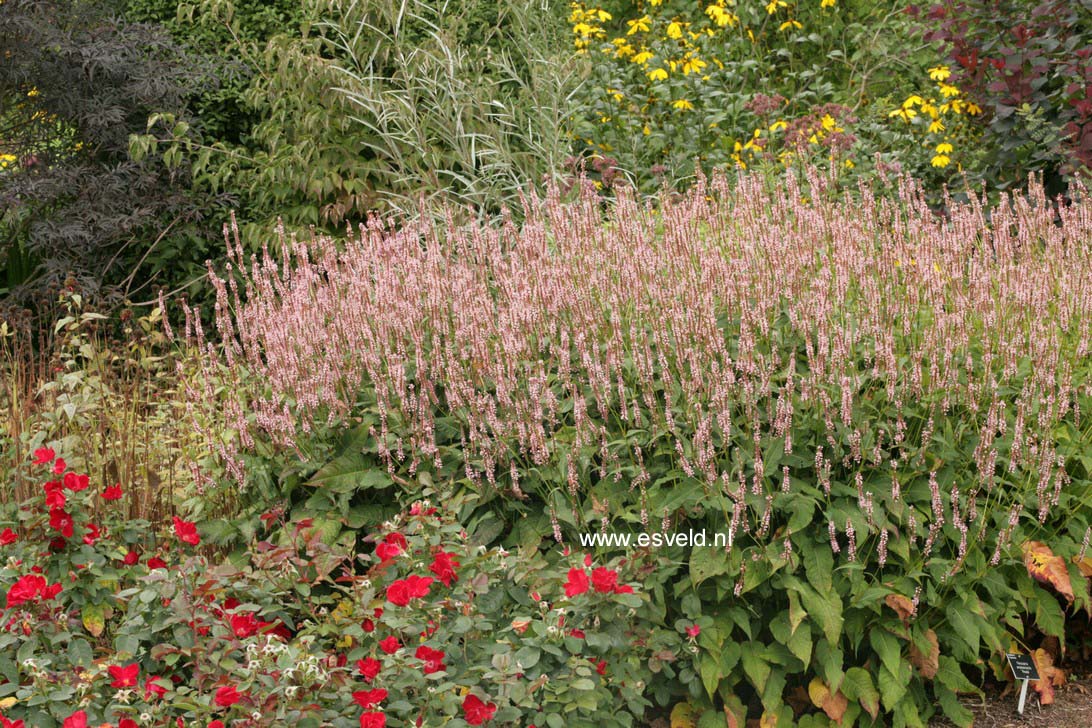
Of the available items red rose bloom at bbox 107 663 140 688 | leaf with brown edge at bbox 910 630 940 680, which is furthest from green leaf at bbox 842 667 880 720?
red rose bloom at bbox 107 663 140 688

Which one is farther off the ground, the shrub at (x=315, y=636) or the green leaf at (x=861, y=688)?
the shrub at (x=315, y=636)

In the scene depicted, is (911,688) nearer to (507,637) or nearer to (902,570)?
(902,570)

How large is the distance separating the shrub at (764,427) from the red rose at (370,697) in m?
0.91

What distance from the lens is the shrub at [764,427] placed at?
10.7 feet

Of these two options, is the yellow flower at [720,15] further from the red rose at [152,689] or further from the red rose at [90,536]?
the red rose at [152,689]

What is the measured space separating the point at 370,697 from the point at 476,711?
23 cm

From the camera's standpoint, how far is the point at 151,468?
4570 millimetres

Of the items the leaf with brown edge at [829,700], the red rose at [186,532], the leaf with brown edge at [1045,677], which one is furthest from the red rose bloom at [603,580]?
the leaf with brown edge at [1045,677]

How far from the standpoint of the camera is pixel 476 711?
247 centimetres

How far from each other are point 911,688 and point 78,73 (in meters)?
6.21

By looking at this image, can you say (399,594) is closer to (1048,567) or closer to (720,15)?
(1048,567)

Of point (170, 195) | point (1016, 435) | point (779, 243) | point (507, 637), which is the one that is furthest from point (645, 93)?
point (507, 637)

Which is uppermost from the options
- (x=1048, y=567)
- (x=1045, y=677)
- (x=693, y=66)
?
(x=693, y=66)

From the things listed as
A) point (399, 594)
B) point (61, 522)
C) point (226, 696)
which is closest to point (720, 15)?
point (61, 522)
